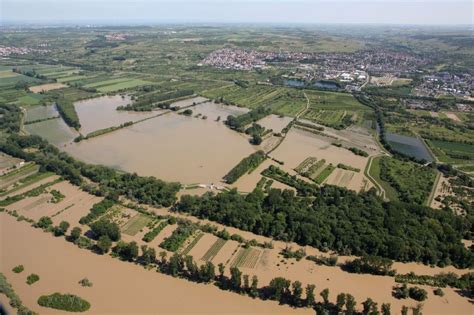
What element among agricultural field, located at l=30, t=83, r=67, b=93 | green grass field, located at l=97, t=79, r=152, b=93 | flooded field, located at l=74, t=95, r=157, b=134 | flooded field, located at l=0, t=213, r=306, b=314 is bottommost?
flooded field, located at l=0, t=213, r=306, b=314

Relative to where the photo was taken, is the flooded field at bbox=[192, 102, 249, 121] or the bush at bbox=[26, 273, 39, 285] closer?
the bush at bbox=[26, 273, 39, 285]

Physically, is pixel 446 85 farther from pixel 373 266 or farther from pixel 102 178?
pixel 102 178

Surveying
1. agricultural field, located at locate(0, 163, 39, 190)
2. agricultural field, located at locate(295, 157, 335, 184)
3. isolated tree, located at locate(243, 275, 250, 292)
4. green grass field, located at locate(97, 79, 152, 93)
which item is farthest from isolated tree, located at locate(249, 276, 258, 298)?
green grass field, located at locate(97, 79, 152, 93)

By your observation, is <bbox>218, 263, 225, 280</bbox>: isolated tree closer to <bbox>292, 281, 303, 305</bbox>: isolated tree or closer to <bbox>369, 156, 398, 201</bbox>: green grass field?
<bbox>292, 281, 303, 305</bbox>: isolated tree

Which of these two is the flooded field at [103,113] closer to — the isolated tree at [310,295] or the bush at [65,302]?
the bush at [65,302]

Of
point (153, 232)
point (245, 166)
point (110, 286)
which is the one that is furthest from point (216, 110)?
point (110, 286)
